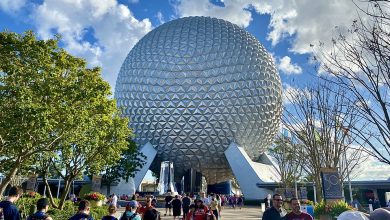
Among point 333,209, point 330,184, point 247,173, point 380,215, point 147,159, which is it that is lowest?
point 333,209

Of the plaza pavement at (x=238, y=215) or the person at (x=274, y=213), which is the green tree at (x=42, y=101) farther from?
the person at (x=274, y=213)

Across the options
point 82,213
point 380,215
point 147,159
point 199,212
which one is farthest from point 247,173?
point 380,215

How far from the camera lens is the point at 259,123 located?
40688mm

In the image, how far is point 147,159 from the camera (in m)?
39.1

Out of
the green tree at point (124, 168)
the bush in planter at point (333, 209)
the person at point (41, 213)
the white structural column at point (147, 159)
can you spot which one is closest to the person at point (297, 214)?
the person at point (41, 213)

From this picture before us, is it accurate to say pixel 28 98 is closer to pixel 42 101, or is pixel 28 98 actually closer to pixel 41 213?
pixel 42 101

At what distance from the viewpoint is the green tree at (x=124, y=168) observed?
123 feet

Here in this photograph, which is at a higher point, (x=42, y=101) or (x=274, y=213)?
(x=42, y=101)

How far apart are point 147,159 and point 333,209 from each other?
27.6m

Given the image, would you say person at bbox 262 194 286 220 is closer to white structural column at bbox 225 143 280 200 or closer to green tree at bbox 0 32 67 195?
green tree at bbox 0 32 67 195

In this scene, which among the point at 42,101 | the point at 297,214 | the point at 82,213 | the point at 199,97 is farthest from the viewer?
the point at 199,97

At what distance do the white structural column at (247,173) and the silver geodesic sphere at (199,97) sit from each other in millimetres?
1464

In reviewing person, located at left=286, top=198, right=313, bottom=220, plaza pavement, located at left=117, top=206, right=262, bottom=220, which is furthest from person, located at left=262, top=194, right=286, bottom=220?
Answer: plaza pavement, located at left=117, top=206, right=262, bottom=220

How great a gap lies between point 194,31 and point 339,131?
90.2ft
